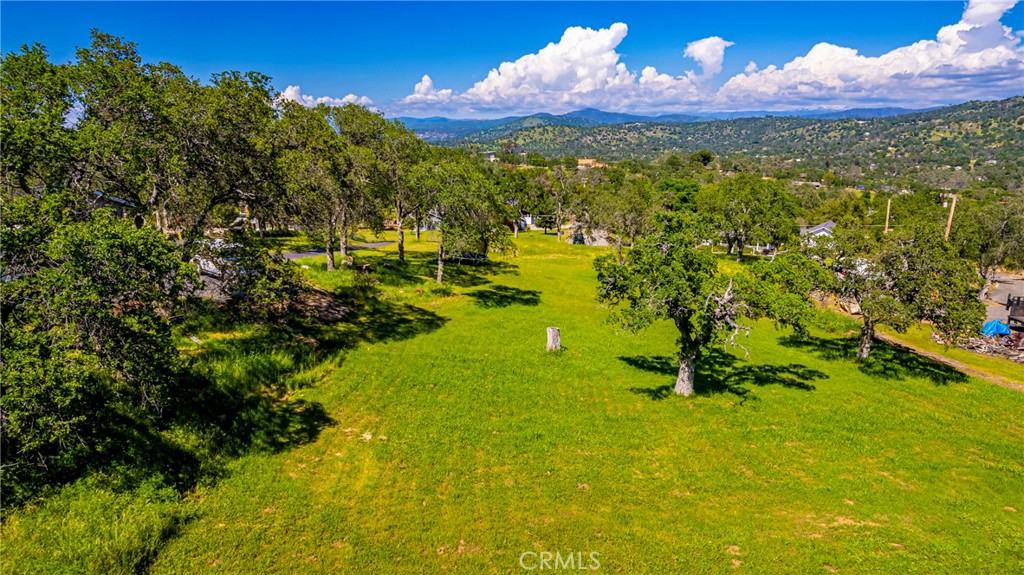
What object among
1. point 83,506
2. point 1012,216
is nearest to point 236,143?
point 83,506

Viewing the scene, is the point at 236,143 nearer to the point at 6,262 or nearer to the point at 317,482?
the point at 6,262

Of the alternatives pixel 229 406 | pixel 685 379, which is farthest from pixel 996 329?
pixel 229 406

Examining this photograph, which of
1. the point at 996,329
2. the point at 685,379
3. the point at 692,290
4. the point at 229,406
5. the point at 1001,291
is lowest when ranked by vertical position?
the point at 1001,291

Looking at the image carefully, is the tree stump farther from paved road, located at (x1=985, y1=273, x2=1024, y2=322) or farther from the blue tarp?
paved road, located at (x1=985, y1=273, x2=1024, y2=322)

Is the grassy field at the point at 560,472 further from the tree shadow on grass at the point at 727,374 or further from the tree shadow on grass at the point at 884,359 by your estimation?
the tree shadow on grass at the point at 884,359

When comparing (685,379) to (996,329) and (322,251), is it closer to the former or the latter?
(996,329)

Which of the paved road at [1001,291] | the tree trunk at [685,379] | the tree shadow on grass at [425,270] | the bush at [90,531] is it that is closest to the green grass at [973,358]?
the paved road at [1001,291]
